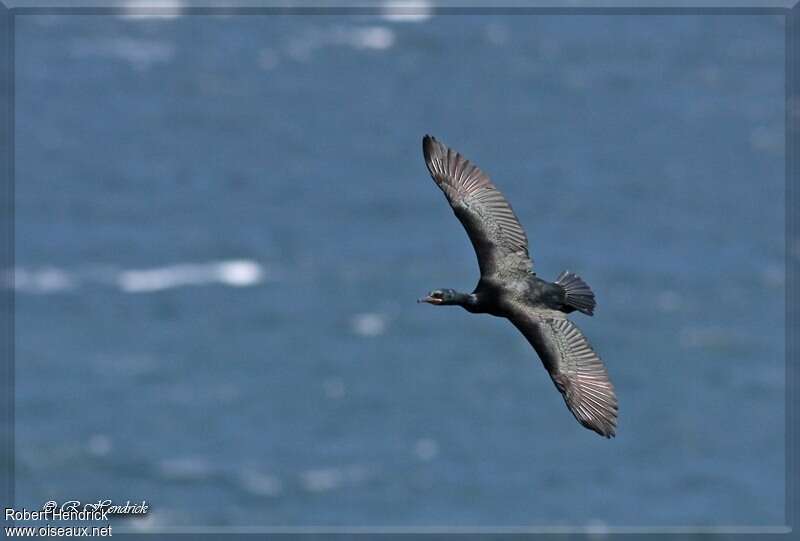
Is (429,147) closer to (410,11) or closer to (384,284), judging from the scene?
(384,284)

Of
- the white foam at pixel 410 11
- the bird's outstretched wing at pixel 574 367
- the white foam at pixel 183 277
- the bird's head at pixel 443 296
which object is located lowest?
the bird's outstretched wing at pixel 574 367

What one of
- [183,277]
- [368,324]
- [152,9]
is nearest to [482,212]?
[368,324]

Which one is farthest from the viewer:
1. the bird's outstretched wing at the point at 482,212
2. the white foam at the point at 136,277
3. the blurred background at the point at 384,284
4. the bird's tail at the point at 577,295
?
the white foam at the point at 136,277

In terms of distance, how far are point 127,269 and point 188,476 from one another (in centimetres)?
2614

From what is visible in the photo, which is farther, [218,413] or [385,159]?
[385,159]

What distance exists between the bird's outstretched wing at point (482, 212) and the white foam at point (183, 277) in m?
89.5

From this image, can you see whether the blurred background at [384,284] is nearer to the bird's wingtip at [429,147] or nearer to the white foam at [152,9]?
the white foam at [152,9]

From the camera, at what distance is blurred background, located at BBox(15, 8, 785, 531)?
9694 centimetres

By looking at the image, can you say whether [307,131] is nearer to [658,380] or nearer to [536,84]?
[536,84]

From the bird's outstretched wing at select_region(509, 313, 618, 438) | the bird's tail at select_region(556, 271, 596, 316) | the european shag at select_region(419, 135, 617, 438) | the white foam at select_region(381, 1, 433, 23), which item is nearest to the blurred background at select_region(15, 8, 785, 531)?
the white foam at select_region(381, 1, 433, 23)

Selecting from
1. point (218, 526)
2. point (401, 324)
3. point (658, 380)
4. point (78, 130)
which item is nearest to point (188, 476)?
point (218, 526)

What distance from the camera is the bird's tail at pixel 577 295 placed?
24.3m

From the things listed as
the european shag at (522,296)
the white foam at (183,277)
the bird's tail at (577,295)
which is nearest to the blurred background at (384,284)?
the white foam at (183,277)

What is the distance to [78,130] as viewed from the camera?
470 ft
